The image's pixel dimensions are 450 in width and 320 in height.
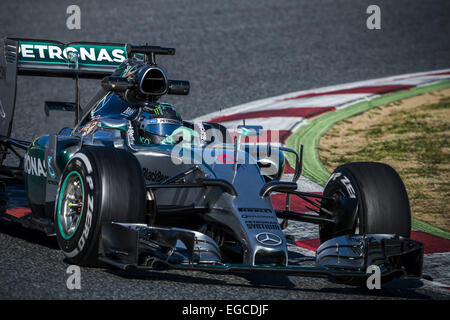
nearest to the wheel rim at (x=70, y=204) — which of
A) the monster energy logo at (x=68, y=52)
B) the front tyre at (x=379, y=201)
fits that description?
the front tyre at (x=379, y=201)

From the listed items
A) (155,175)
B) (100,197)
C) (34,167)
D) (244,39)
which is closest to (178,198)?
(155,175)

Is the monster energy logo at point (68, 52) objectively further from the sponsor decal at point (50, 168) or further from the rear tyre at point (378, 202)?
the rear tyre at point (378, 202)

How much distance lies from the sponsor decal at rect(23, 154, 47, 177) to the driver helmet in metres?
0.81

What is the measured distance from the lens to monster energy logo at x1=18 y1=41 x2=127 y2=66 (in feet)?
24.6

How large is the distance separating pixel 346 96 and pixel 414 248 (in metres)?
7.45

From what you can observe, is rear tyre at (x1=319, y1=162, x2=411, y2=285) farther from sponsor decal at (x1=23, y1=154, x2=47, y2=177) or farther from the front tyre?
sponsor decal at (x1=23, y1=154, x2=47, y2=177)

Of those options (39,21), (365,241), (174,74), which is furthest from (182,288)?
(39,21)

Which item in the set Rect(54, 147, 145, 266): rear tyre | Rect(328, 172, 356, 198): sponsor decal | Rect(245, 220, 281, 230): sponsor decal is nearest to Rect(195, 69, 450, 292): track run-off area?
Rect(328, 172, 356, 198): sponsor decal

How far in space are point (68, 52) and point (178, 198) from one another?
2638mm

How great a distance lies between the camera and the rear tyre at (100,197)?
4.78 meters

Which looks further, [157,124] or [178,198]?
[157,124]

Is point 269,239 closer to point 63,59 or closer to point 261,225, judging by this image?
point 261,225

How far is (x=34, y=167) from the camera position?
6160 mm

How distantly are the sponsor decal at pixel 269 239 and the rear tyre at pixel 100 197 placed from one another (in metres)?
0.75
